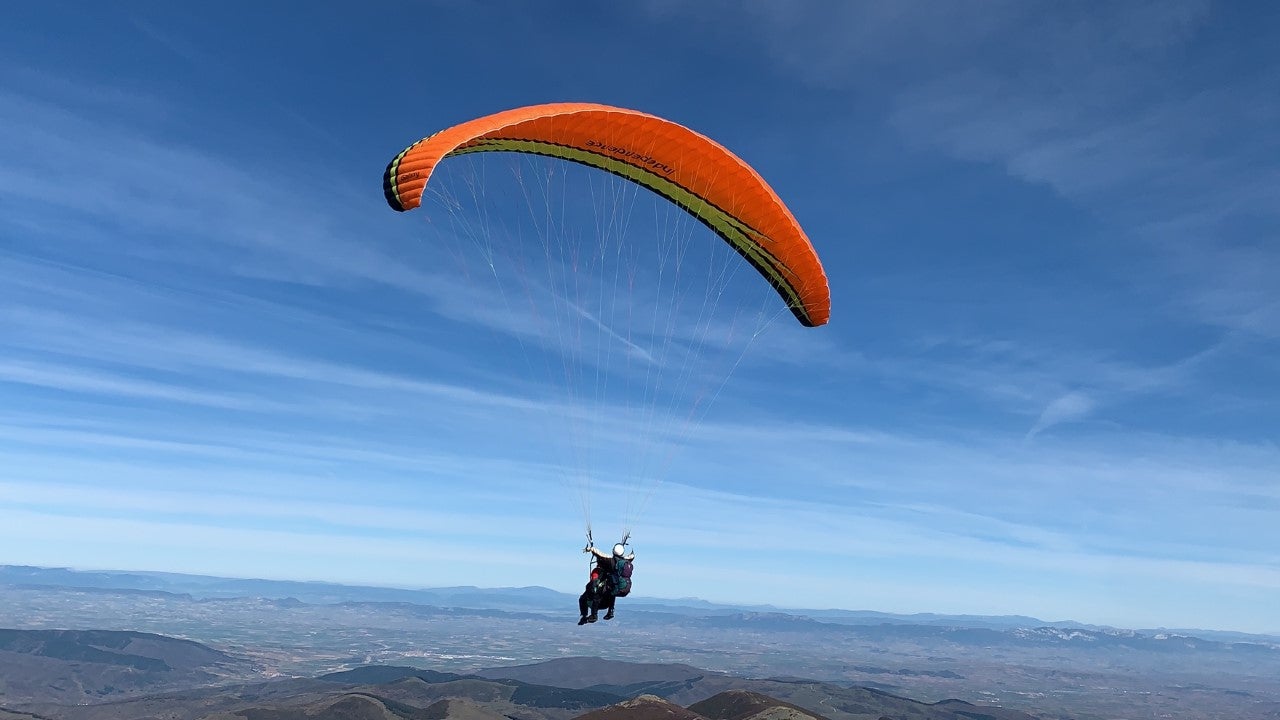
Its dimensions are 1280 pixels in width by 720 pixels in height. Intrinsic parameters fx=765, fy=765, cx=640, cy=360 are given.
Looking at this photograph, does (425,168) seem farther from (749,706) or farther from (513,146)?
(749,706)

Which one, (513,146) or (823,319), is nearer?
(513,146)

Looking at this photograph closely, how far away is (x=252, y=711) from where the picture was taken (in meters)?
172

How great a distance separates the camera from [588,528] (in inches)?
863

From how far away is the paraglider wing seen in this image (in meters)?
18.6

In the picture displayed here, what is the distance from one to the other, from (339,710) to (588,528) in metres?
182

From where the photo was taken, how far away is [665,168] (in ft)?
81.9

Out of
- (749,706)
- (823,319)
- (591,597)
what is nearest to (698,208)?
(823,319)

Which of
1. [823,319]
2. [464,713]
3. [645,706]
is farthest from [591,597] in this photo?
[464,713]

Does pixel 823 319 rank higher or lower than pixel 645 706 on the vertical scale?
higher

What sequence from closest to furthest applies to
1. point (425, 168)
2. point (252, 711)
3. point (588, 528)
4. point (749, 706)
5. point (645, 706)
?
1. point (425, 168)
2. point (588, 528)
3. point (645, 706)
4. point (749, 706)
5. point (252, 711)

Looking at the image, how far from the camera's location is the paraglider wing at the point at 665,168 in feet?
61.2

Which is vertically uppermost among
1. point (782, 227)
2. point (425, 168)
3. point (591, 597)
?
point (782, 227)

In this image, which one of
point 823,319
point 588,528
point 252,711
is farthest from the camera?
point 252,711

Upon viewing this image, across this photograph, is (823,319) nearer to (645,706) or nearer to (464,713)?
(645,706)
